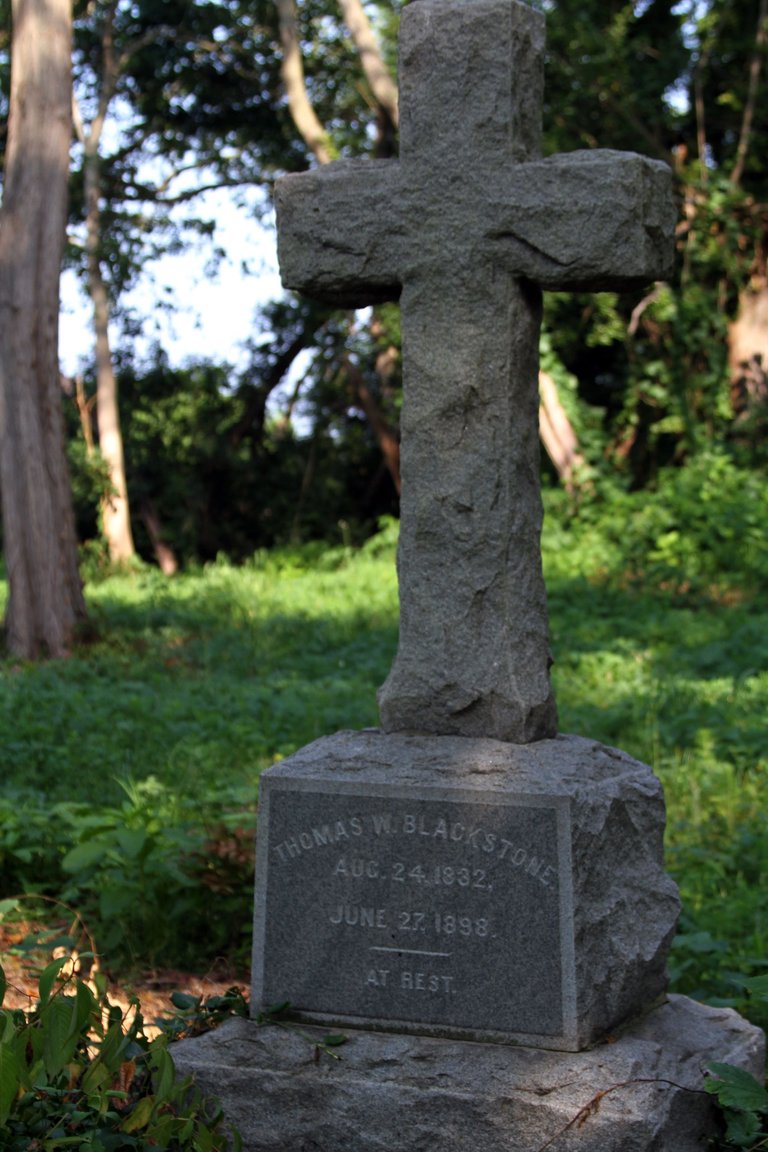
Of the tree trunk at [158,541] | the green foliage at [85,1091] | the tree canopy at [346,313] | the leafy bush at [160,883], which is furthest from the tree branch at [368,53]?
the green foliage at [85,1091]

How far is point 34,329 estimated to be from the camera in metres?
10.8

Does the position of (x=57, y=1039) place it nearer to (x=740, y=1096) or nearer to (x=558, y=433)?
(x=740, y=1096)

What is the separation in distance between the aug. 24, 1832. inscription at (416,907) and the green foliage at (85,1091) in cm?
48

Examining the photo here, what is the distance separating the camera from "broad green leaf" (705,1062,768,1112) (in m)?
3.12

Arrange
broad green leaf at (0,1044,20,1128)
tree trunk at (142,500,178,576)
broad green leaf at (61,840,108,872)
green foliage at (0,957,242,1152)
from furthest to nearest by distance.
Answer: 1. tree trunk at (142,500,178,576)
2. broad green leaf at (61,840,108,872)
3. green foliage at (0,957,242,1152)
4. broad green leaf at (0,1044,20,1128)

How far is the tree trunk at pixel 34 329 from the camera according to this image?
35.3 feet

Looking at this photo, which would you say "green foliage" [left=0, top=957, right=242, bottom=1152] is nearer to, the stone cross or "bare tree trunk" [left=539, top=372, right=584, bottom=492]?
the stone cross

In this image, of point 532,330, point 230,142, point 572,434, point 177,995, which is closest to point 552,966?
point 177,995

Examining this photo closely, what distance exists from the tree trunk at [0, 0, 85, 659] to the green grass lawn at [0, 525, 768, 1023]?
1.87 feet

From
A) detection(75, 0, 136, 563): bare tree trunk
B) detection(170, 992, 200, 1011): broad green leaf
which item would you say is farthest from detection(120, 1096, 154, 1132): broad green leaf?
detection(75, 0, 136, 563): bare tree trunk

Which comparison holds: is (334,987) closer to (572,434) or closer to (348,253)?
(348,253)

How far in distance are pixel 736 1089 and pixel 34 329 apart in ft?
29.2

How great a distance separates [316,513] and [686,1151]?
1592 centimetres

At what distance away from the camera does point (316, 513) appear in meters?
19.1
